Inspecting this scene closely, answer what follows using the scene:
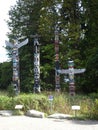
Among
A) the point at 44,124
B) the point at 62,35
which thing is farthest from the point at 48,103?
the point at 62,35

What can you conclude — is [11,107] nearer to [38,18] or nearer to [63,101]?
[63,101]

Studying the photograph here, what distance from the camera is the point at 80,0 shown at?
31.6 m

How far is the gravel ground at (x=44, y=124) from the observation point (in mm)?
11820

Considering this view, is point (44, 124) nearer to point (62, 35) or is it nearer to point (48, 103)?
point (48, 103)

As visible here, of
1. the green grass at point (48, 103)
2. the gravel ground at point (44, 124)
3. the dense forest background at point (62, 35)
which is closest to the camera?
the gravel ground at point (44, 124)

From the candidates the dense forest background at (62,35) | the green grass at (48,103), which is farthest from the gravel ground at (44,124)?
the dense forest background at (62,35)

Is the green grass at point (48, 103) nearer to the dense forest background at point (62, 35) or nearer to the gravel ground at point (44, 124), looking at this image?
the gravel ground at point (44, 124)

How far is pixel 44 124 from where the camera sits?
41.6 ft

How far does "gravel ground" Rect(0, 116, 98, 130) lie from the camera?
11.8 metres

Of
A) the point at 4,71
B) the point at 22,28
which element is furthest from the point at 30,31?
the point at 4,71

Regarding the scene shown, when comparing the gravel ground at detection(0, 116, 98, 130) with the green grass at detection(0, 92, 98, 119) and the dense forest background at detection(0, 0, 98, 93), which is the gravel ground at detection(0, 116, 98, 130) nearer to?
the green grass at detection(0, 92, 98, 119)

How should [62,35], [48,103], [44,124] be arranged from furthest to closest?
[62,35]
[48,103]
[44,124]

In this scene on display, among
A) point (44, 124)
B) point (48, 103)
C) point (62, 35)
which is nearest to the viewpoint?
point (44, 124)

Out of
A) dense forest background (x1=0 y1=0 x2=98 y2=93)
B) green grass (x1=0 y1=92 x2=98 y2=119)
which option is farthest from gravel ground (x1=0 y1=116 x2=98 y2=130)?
dense forest background (x1=0 y1=0 x2=98 y2=93)
